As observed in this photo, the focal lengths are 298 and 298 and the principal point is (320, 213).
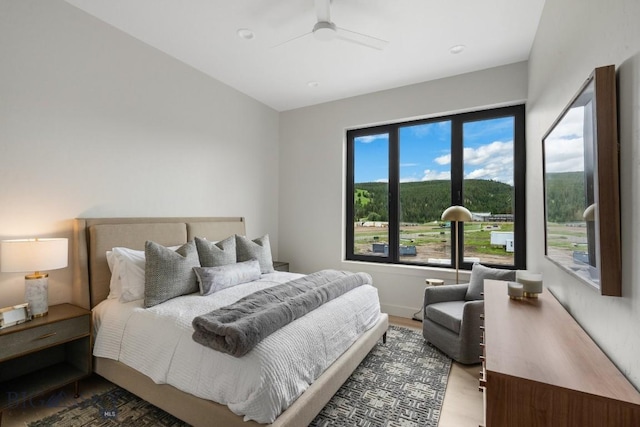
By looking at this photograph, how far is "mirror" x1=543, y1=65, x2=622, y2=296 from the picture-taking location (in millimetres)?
1045

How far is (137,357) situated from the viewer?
193 cm

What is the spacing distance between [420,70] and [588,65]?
7.36 feet

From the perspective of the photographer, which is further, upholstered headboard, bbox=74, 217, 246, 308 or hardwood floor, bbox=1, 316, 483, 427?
upholstered headboard, bbox=74, 217, 246, 308

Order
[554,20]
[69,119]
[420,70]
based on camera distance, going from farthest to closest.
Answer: [420,70], [69,119], [554,20]

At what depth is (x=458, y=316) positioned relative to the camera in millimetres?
2641

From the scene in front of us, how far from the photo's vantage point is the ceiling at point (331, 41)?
2391 millimetres

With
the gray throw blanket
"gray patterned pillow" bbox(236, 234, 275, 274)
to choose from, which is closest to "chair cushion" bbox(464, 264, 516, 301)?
the gray throw blanket

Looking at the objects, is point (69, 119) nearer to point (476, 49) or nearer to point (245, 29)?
point (245, 29)

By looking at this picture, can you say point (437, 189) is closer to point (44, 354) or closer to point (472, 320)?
point (472, 320)

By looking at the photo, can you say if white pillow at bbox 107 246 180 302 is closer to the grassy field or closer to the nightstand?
the nightstand

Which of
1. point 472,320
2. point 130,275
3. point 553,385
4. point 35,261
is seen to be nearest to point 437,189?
point 472,320

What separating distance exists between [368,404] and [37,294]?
2.39m

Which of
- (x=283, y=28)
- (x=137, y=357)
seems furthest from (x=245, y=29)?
(x=137, y=357)

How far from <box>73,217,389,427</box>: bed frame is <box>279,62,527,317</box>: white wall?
3.45 ft
